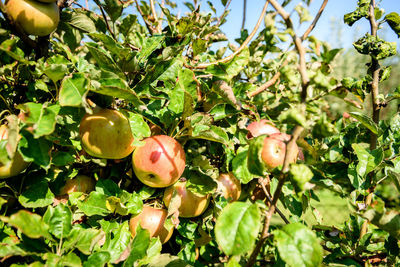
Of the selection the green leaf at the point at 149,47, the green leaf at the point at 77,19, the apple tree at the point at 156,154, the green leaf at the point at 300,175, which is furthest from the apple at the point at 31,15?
the green leaf at the point at 300,175

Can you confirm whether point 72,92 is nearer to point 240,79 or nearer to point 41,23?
point 41,23

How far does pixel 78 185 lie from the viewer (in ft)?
3.38

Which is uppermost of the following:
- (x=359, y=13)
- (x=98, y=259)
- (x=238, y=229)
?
(x=359, y=13)

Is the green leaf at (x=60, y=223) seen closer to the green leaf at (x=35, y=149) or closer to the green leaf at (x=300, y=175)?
the green leaf at (x=35, y=149)

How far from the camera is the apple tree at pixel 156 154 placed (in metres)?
0.63

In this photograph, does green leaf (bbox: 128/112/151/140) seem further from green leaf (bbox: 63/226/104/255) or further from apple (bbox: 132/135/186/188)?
green leaf (bbox: 63/226/104/255)

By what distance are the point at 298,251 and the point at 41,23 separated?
0.99 metres

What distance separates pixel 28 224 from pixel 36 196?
221 millimetres

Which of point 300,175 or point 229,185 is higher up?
point 300,175

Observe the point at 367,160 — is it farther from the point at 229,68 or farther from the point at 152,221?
the point at 152,221

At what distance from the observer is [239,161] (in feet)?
2.87

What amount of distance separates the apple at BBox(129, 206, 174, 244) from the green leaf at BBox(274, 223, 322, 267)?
0.49 meters

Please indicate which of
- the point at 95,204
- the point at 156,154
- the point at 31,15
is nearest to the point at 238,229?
the point at 156,154

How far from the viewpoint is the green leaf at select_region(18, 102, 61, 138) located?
1.99 ft
